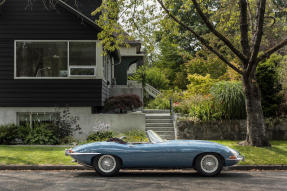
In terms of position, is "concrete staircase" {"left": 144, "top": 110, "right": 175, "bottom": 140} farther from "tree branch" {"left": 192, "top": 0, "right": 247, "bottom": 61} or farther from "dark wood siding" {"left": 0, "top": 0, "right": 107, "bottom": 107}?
"tree branch" {"left": 192, "top": 0, "right": 247, "bottom": 61}

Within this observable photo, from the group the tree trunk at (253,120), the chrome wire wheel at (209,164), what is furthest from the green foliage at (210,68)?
the chrome wire wheel at (209,164)

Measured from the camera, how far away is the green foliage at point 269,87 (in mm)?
→ 16703

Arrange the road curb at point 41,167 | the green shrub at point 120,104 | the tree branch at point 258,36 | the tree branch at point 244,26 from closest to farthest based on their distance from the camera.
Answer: the road curb at point 41,167 < the tree branch at point 258,36 < the tree branch at point 244,26 < the green shrub at point 120,104

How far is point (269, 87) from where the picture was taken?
1678 cm

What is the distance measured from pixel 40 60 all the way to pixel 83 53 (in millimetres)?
2028

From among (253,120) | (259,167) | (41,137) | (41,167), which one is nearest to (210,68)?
(253,120)

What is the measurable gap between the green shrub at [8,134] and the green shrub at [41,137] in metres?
0.58

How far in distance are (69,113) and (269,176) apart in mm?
9906

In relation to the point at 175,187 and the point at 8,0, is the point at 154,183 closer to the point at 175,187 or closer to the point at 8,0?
the point at 175,187

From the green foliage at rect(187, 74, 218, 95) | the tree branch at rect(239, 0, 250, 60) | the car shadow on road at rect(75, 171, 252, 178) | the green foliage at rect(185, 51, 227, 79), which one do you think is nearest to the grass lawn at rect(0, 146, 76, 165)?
the car shadow on road at rect(75, 171, 252, 178)

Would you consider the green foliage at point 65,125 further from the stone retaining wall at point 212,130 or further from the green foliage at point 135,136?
the stone retaining wall at point 212,130

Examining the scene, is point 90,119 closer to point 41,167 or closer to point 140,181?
point 41,167

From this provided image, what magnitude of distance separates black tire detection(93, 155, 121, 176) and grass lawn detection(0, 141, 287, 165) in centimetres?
206

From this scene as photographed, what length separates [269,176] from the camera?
904cm
